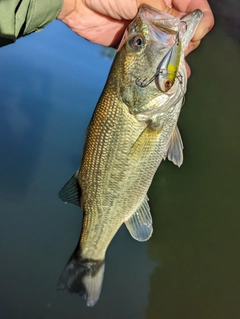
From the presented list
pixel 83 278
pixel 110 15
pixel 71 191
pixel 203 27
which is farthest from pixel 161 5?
pixel 83 278

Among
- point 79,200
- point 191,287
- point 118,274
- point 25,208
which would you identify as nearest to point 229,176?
point 191,287

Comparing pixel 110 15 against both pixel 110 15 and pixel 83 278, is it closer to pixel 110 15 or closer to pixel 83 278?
pixel 110 15

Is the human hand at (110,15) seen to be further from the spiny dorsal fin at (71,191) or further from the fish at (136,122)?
the spiny dorsal fin at (71,191)

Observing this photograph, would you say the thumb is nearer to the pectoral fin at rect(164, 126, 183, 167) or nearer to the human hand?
the human hand

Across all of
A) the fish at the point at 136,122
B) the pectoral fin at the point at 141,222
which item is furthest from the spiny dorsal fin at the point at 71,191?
the pectoral fin at the point at 141,222

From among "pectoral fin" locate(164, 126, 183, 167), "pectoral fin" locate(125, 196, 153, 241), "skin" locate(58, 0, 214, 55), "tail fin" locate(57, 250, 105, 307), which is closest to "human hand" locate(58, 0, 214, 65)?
"skin" locate(58, 0, 214, 55)

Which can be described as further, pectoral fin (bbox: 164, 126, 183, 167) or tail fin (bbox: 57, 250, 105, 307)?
tail fin (bbox: 57, 250, 105, 307)

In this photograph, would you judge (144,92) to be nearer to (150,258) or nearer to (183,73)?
(183,73)

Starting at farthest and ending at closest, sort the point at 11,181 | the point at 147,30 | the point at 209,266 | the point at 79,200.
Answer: the point at 11,181, the point at 209,266, the point at 79,200, the point at 147,30
